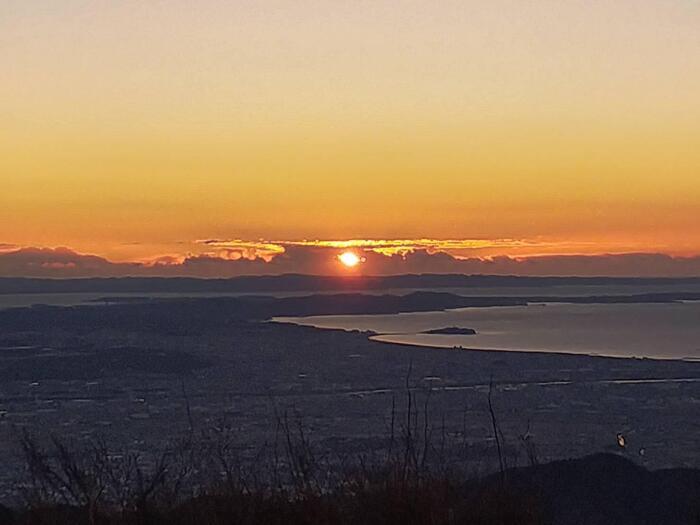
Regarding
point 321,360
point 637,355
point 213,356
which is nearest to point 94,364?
point 213,356

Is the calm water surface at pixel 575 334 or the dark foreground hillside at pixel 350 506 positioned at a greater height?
the dark foreground hillside at pixel 350 506

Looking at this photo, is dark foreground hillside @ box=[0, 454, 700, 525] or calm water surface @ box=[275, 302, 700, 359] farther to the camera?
calm water surface @ box=[275, 302, 700, 359]

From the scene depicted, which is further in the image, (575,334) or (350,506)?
(575,334)

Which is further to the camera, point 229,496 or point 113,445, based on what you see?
point 113,445

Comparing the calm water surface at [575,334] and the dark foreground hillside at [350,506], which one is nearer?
the dark foreground hillside at [350,506]

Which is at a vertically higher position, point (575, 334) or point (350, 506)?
point (350, 506)

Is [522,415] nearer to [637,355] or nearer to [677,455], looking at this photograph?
[677,455]

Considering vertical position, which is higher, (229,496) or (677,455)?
(229,496)

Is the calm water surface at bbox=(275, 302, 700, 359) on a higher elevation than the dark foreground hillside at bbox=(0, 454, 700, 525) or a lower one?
lower

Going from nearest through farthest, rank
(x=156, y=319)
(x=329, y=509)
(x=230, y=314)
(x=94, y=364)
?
(x=329, y=509), (x=94, y=364), (x=156, y=319), (x=230, y=314)

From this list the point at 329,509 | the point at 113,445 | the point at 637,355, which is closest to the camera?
the point at 329,509
